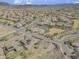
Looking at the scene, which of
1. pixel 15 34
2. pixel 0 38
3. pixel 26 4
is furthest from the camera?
pixel 26 4

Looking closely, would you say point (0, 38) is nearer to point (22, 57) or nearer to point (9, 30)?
point (9, 30)

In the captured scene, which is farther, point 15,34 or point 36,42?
point 15,34

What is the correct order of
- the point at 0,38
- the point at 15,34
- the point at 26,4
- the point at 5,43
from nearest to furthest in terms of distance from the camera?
the point at 5,43 → the point at 0,38 → the point at 15,34 → the point at 26,4

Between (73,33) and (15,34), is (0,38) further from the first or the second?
(73,33)

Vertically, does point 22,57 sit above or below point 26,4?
below

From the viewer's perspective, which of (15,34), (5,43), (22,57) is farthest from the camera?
(15,34)

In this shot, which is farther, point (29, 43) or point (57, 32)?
point (57, 32)

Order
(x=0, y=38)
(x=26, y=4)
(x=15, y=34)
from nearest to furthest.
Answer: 1. (x=0, y=38)
2. (x=15, y=34)
3. (x=26, y=4)

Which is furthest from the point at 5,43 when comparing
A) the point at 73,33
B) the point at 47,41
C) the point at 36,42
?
the point at 73,33

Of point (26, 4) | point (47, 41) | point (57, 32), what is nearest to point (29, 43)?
point (47, 41)
